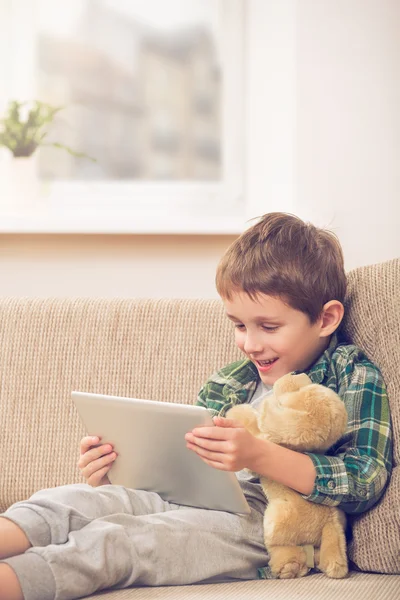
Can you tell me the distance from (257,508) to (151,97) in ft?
4.87

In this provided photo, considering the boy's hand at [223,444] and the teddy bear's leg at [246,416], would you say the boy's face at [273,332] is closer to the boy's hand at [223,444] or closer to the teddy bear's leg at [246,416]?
the teddy bear's leg at [246,416]

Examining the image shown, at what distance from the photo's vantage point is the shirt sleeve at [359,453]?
1.21 m

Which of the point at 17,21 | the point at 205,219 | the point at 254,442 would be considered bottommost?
the point at 254,442

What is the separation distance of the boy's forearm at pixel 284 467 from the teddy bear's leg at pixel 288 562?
9 centimetres

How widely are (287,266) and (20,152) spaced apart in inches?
49.4

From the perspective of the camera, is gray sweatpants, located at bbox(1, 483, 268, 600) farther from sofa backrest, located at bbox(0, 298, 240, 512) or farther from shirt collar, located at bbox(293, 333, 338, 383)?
sofa backrest, located at bbox(0, 298, 240, 512)

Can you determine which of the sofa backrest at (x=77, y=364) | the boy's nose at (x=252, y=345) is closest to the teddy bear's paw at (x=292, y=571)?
the boy's nose at (x=252, y=345)

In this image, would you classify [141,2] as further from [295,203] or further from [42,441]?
[42,441]

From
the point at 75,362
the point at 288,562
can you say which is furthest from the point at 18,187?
the point at 288,562

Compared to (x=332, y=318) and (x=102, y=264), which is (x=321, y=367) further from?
(x=102, y=264)

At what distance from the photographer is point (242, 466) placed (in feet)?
3.83

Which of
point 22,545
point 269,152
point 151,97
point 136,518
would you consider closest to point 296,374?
point 136,518

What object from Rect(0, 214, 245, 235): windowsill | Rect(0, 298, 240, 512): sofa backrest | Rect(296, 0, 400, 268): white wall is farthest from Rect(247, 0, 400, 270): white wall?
Rect(0, 298, 240, 512): sofa backrest

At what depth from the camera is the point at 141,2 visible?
95.1 inches
